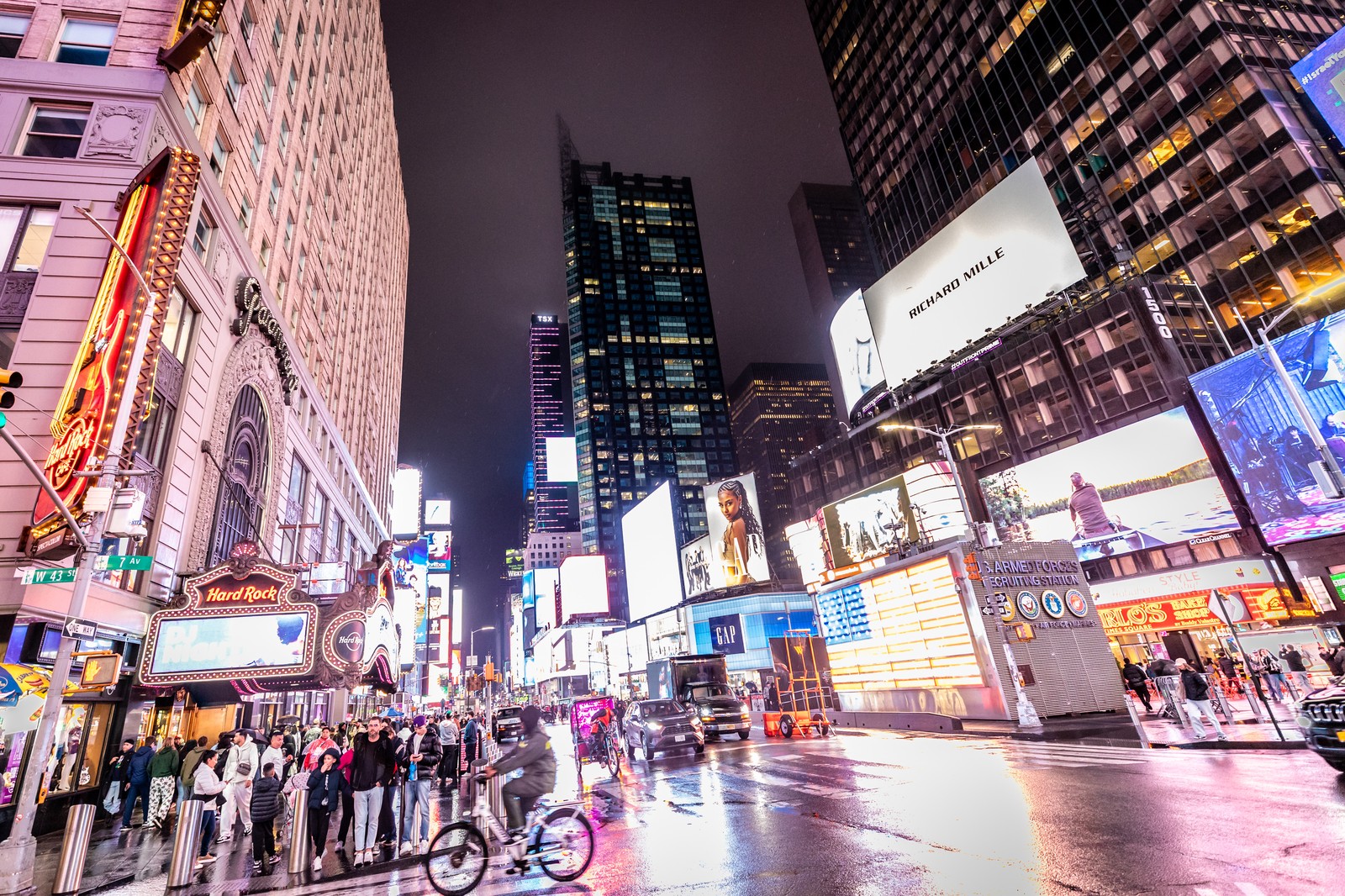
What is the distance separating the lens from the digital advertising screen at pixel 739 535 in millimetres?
61500

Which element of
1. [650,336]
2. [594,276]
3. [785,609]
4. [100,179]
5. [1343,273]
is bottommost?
[785,609]

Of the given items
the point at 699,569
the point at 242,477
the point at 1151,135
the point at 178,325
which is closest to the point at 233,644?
the point at 242,477

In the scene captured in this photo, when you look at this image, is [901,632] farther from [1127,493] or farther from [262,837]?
[1127,493]

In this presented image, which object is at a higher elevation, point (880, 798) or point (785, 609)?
point (785, 609)

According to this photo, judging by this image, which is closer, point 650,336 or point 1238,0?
point 1238,0

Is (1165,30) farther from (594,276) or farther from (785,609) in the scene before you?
(594,276)

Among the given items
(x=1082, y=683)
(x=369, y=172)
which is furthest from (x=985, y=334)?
(x=369, y=172)

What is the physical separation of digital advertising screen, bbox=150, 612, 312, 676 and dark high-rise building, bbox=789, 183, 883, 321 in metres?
161

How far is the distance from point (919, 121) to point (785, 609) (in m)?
65.6

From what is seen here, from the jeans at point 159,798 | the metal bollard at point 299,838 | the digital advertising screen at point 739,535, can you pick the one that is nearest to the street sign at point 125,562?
the metal bollard at point 299,838

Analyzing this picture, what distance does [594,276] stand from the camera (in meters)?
175

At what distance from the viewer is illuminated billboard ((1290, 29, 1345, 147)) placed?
3184cm

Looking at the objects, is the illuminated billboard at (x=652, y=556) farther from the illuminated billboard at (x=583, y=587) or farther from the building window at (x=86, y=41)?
the building window at (x=86, y=41)

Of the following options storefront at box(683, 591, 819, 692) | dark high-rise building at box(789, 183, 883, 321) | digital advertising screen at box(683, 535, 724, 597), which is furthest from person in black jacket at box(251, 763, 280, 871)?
dark high-rise building at box(789, 183, 883, 321)
